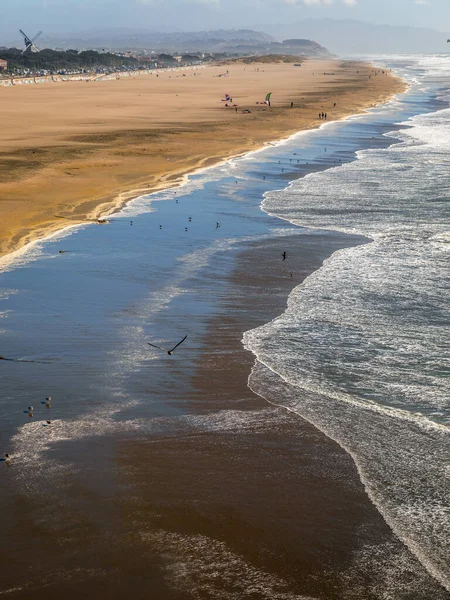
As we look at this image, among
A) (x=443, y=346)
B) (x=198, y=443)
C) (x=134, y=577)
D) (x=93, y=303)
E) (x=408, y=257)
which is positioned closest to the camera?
(x=134, y=577)

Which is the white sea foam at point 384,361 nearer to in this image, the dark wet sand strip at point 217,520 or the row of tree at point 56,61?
the dark wet sand strip at point 217,520

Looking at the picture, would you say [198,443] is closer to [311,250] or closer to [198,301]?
[198,301]

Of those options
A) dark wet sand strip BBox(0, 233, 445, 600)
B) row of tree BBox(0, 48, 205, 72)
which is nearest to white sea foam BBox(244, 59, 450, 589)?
dark wet sand strip BBox(0, 233, 445, 600)

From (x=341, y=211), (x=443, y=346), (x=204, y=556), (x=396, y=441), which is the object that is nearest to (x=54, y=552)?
(x=204, y=556)

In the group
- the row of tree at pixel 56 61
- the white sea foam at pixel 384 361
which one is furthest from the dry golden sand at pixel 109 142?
the row of tree at pixel 56 61

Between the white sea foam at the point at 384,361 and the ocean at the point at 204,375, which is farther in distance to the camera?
the white sea foam at the point at 384,361

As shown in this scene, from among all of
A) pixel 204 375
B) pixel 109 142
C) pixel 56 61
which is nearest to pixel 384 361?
pixel 204 375
